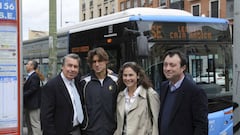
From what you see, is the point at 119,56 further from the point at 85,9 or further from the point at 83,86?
the point at 85,9

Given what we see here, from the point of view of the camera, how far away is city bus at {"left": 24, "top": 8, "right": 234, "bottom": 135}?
6.50m

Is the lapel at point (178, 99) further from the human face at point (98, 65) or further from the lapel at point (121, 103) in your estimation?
the human face at point (98, 65)

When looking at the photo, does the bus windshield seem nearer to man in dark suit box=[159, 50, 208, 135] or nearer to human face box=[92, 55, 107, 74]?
human face box=[92, 55, 107, 74]

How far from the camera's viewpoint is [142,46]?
6.41m

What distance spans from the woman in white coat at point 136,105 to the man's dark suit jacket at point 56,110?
52 cm

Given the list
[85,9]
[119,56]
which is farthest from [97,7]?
[119,56]

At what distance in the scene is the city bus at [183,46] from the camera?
6.50m

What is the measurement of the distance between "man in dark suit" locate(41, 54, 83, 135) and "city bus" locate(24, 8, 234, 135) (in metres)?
2.53

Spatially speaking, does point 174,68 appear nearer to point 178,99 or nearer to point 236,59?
point 178,99

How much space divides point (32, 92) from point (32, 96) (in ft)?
0.44

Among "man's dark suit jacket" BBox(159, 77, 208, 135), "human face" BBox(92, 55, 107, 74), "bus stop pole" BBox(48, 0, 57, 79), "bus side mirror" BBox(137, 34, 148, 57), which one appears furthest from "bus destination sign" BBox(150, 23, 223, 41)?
"man's dark suit jacket" BBox(159, 77, 208, 135)

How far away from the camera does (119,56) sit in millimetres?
6973

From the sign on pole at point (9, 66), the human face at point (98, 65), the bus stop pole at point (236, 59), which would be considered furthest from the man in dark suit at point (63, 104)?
the bus stop pole at point (236, 59)

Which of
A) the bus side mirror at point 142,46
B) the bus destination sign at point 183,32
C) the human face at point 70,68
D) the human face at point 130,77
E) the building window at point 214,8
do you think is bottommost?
the human face at point 130,77
